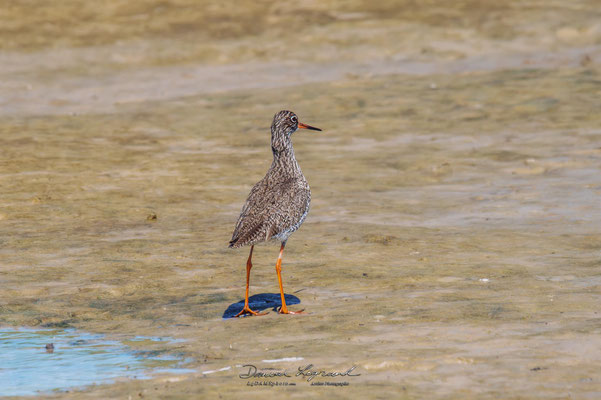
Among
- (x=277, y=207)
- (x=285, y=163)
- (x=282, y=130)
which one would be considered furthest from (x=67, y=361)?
(x=282, y=130)

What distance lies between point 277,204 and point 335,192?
6.16 metres

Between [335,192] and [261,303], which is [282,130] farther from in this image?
[335,192]

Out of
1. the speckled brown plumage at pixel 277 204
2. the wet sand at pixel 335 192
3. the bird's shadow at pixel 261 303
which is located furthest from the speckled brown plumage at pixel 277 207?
the wet sand at pixel 335 192

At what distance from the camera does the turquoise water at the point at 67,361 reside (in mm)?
8992

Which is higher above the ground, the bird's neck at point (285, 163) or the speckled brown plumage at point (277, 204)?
the bird's neck at point (285, 163)

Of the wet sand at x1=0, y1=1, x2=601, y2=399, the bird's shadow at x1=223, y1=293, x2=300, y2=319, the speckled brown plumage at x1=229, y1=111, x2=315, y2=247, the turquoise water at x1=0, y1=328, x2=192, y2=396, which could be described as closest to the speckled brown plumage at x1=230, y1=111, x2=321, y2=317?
the speckled brown plumage at x1=229, y1=111, x2=315, y2=247

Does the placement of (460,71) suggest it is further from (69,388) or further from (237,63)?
(69,388)

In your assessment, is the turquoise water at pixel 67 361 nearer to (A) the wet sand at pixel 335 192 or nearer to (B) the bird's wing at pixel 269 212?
(A) the wet sand at pixel 335 192

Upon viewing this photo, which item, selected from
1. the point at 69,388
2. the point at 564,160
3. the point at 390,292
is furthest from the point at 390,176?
the point at 69,388

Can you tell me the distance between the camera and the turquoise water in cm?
899

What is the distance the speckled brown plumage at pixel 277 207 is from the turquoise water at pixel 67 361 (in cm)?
152

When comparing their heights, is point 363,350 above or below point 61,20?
below

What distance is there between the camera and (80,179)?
18.3m

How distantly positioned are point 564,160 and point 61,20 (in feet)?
61.9
